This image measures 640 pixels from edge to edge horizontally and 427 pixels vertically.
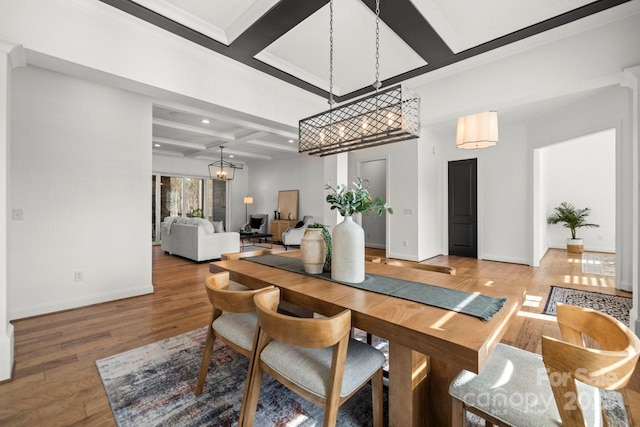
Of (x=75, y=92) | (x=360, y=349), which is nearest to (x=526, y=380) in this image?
(x=360, y=349)

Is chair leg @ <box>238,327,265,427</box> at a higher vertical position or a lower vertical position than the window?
lower

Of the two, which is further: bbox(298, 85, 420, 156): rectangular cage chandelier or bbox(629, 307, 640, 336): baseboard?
bbox(629, 307, 640, 336): baseboard

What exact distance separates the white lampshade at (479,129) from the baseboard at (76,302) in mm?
4628

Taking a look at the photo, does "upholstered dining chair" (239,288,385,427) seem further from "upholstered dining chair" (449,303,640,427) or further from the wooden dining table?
"upholstered dining chair" (449,303,640,427)

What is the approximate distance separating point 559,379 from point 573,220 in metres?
7.89

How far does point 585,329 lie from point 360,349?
2.98ft

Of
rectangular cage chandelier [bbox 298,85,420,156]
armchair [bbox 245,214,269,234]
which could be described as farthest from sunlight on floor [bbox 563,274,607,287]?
armchair [bbox 245,214,269,234]

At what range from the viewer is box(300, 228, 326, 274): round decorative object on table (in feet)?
5.94

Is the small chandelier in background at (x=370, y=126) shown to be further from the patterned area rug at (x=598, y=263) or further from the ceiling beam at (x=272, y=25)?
the patterned area rug at (x=598, y=263)

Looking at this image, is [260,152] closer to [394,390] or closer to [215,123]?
[215,123]

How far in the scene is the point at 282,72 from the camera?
12.1 ft

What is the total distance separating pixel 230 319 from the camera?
1659 mm

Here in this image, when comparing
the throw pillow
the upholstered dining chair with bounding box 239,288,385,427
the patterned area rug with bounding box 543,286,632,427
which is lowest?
the patterned area rug with bounding box 543,286,632,427

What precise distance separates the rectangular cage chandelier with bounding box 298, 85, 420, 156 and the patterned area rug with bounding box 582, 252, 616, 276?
197 inches
